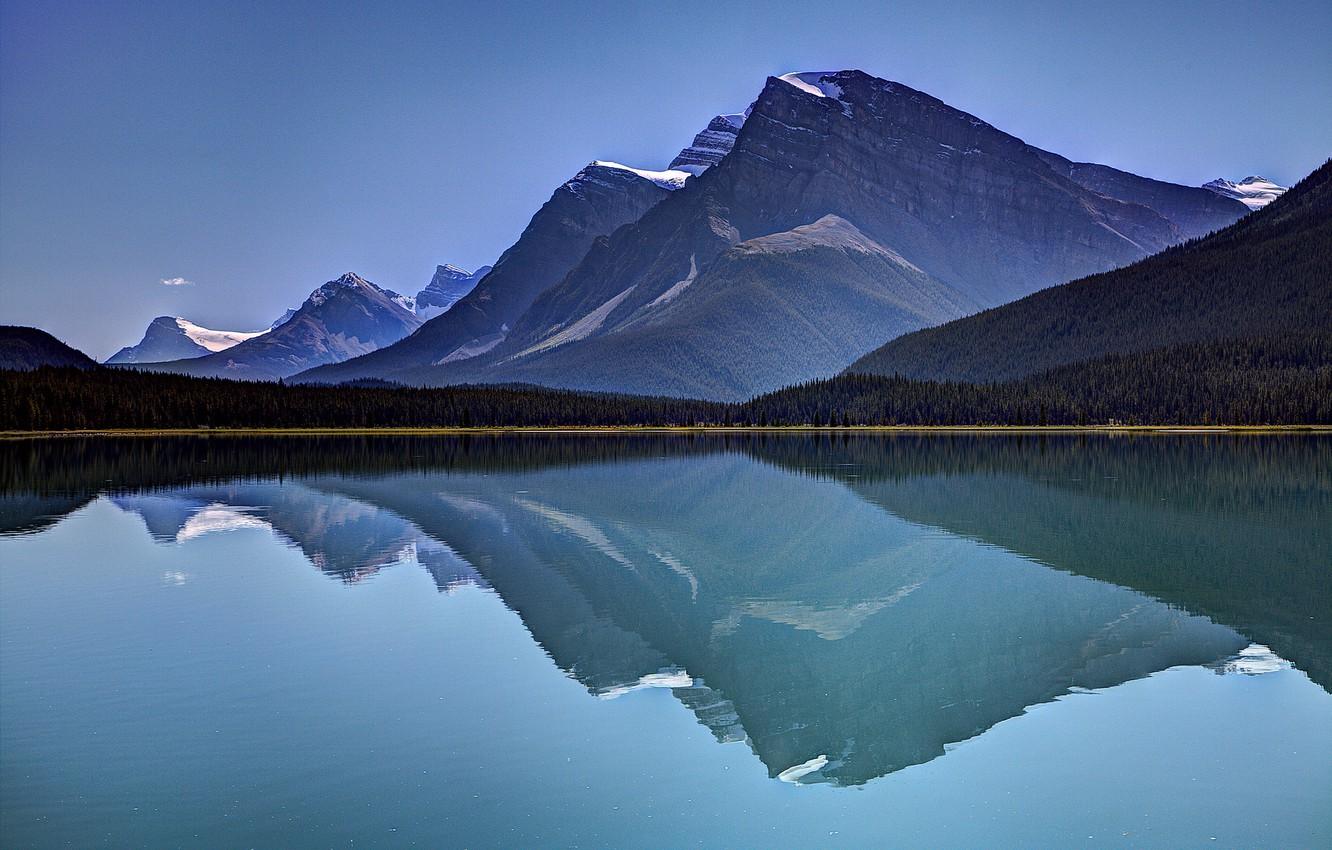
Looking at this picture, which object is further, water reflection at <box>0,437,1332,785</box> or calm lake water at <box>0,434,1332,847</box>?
water reflection at <box>0,437,1332,785</box>

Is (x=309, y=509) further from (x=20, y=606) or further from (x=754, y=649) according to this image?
(x=754, y=649)

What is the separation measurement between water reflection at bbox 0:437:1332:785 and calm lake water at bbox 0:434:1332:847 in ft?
0.59

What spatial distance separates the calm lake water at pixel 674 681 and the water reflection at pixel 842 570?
0.59 ft

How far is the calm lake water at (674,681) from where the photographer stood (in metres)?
15.3

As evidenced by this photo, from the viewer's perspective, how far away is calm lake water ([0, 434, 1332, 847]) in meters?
15.3

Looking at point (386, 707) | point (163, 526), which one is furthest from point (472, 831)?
point (163, 526)

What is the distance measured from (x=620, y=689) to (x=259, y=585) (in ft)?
56.3

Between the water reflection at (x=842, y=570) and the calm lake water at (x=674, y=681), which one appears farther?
the water reflection at (x=842, y=570)

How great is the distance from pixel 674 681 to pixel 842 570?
47.3ft

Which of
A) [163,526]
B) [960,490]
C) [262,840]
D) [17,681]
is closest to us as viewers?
[262,840]

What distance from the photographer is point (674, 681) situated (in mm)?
22750

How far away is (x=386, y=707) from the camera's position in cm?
2012

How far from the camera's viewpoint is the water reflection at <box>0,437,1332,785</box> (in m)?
21.6

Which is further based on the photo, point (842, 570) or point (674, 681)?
point (842, 570)
